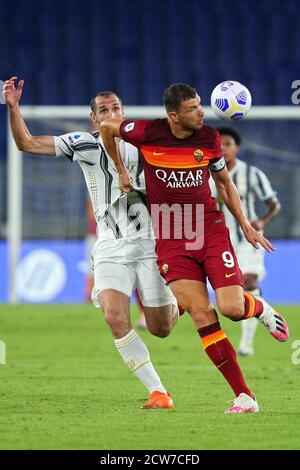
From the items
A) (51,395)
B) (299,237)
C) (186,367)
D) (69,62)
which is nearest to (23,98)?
(69,62)

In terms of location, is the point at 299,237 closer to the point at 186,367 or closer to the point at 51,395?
the point at 186,367

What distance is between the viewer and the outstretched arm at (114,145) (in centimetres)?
707

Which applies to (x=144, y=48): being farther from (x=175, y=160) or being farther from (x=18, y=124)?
(x=175, y=160)

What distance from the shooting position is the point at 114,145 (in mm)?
7145

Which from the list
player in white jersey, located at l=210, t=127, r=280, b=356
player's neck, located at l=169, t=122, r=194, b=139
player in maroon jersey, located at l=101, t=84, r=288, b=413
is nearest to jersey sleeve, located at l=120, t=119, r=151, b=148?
player in maroon jersey, located at l=101, t=84, r=288, b=413

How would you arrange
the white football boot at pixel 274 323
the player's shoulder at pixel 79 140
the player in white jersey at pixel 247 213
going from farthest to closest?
1. the player in white jersey at pixel 247 213
2. the player's shoulder at pixel 79 140
3. the white football boot at pixel 274 323

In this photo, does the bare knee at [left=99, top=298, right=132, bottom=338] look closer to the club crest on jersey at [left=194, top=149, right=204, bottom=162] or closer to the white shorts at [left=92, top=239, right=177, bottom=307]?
the white shorts at [left=92, top=239, right=177, bottom=307]

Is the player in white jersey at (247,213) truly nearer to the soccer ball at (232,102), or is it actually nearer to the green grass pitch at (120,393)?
the green grass pitch at (120,393)

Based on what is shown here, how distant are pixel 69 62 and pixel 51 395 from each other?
1502 centimetres

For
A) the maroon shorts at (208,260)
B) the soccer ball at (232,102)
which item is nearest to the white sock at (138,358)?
the maroon shorts at (208,260)

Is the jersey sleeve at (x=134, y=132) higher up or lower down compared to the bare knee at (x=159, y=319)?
higher up

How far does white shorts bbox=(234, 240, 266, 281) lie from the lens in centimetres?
1167

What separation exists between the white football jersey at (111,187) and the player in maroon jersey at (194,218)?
0.35 meters
